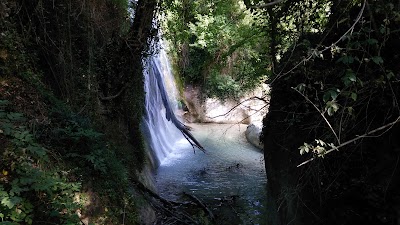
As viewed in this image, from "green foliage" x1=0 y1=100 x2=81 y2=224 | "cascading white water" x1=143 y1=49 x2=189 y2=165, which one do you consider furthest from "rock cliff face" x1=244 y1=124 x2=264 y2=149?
"green foliage" x1=0 y1=100 x2=81 y2=224

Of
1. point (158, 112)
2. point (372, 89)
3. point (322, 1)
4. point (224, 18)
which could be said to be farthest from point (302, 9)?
point (224, 18)

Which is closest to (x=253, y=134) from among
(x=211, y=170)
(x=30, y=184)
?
(x=211, y=170)

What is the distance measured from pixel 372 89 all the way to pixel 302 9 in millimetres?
2513

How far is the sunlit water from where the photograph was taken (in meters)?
6.85

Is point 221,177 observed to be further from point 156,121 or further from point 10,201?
point 10,201

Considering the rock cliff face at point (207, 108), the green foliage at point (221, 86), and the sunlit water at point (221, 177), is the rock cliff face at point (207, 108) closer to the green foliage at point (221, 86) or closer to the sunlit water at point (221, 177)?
the green foliage at point (221, 86)

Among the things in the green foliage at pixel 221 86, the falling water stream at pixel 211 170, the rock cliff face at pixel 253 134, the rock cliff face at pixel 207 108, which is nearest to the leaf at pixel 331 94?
the falling water stream at pixel 211 170

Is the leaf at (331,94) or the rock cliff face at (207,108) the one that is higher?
the rock cliff face at (207,108)

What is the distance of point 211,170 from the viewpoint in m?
9.20

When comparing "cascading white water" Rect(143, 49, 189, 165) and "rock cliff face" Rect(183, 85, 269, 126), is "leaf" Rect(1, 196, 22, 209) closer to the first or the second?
"cascading white water" Rect(143, 49, 189, 165)

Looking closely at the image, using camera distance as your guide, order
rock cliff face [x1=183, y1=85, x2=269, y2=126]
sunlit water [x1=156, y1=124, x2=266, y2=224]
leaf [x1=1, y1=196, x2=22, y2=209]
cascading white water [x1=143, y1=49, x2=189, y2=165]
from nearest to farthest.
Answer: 1. leaf [x1=1, y1=196, x2=22, y2=209]
2. sunlit water [x1=156, y1=124, x2=266, y2=224]
3. cascading white water [x1=143, y1=49, x2=189, y2=165]
4. rock cliff face [x1=183, y1=85, x2=269, y2=126]

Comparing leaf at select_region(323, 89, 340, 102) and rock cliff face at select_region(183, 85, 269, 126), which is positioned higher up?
rock cliff face at select_region(183, 85, 269, 126)

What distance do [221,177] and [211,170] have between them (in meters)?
0.58

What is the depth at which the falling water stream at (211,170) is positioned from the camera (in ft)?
22.6
